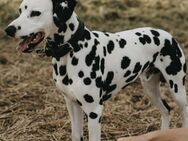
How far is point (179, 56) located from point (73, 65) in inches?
35.6

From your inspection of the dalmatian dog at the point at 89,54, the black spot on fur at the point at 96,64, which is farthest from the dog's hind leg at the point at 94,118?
the black spot on fur at the point at 96,64

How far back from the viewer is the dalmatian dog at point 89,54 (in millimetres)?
3479

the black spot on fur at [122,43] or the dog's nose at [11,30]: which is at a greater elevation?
the dog's nose at [11,30]

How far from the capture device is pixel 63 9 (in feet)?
11.5

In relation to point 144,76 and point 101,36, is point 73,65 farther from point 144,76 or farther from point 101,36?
point 144,76

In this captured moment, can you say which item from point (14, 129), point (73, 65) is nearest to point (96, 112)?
point (73, 65)

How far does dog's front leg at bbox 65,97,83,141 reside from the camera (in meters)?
3.88

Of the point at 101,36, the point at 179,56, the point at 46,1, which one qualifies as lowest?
the point at 179,56

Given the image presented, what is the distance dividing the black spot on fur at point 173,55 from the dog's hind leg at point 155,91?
0.60ft

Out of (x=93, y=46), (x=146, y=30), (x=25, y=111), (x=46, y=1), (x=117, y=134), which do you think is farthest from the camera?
(x=25, y=111)

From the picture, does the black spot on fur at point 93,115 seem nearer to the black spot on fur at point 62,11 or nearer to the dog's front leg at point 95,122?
the dog's front leg at point 95,122

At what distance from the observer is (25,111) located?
501cm

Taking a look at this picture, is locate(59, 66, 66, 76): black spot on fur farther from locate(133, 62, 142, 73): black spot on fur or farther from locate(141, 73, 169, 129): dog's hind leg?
locate(141, 73, 169, 129): dog's hind leg

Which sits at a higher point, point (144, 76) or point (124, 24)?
point (144, 76)
